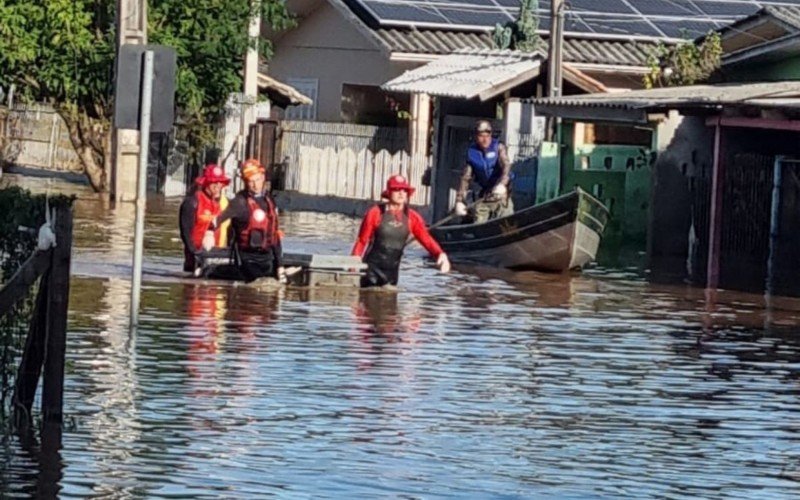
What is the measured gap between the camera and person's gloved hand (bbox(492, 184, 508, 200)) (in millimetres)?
28172

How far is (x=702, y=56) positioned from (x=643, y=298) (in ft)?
41.4

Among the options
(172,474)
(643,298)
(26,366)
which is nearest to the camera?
(172,474)

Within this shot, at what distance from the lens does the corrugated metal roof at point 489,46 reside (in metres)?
40.7

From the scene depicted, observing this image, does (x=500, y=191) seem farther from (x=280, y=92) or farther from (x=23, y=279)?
(x=23, y=279)

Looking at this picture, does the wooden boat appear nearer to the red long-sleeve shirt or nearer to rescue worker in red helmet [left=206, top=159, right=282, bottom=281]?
the red long-sleeve shirt

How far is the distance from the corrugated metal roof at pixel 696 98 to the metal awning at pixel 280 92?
10857 millimetres

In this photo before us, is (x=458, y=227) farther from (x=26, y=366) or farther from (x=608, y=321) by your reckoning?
(x=26, y=366)

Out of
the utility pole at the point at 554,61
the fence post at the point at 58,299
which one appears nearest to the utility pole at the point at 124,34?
the utility pole at the point at 554,61

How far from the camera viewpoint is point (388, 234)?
22547 mm

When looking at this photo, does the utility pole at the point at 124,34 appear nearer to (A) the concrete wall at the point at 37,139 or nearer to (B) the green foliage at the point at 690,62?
(B) the green foliage at the point at 690,62

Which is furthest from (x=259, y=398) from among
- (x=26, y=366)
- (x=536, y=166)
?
(x=536, y=166)

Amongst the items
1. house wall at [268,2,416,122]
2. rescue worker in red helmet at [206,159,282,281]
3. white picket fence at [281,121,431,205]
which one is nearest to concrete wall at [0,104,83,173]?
house wall at [268,2,416,122]

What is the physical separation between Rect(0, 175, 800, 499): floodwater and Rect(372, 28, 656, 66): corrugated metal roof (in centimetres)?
1744

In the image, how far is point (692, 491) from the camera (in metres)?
11.3
